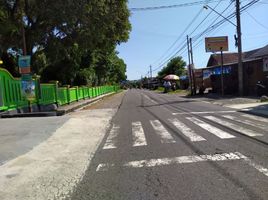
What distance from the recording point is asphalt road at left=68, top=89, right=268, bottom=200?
6.21 meters

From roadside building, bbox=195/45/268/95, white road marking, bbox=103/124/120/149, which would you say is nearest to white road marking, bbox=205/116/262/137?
white road marking, bbox=103/124/120/149

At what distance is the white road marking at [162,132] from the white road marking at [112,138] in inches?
51.7

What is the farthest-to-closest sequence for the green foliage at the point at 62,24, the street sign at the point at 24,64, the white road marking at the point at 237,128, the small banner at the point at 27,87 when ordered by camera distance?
the green foliage at the point at 62,24 < the small banner at the point at 27,87 < the street sign at the point at 24,64 < the white road marking at the point at 237,128

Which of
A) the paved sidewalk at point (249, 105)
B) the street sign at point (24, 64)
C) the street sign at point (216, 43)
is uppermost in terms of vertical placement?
the street sign at point (216, 43)

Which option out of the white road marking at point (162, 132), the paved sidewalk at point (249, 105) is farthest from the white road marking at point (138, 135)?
the paved sidewalk at point (249, 105)

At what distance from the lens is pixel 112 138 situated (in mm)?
12156

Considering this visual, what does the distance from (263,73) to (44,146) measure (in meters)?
23.9

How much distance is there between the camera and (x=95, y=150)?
1021cm

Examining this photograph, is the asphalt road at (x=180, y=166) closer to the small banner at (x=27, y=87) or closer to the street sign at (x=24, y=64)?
the street sign at (x=24, y=64)

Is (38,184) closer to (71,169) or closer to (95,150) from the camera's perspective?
(71,169)

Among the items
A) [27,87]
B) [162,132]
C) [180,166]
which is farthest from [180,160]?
[27,87]

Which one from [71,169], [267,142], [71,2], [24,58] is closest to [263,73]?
[71,2]

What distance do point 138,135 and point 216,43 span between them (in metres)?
30.5

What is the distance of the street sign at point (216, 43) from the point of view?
134ft
